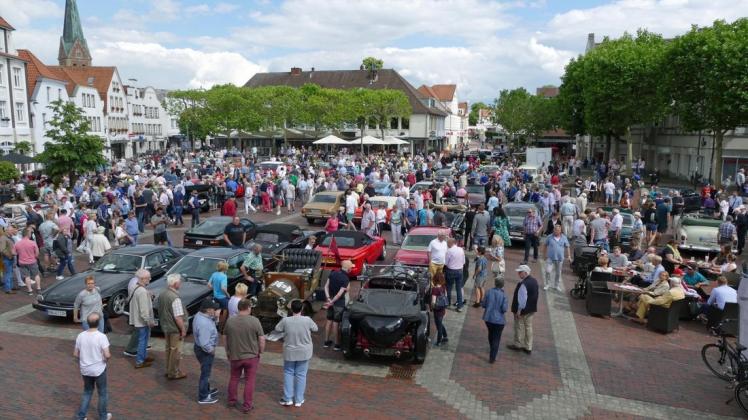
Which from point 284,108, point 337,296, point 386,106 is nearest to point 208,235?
point 337,296

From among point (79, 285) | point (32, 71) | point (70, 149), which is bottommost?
point (79, 285)

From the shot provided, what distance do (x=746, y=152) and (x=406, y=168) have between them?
73.3 ft

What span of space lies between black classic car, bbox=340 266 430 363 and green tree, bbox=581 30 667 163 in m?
32.8

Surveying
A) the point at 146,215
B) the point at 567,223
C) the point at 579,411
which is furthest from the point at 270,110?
the point at 579,411

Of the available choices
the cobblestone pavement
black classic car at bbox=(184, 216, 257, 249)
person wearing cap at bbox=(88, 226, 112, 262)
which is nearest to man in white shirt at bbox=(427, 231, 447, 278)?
the cobblestone pavement

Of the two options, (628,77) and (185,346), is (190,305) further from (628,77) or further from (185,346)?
(628,77)

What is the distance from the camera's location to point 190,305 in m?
10.9

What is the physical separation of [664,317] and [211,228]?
41.0 ft

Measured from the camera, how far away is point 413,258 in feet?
49.0

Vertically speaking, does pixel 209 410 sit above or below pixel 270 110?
below

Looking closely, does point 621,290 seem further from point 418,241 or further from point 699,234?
point 699,234

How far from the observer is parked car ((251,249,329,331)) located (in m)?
10.9

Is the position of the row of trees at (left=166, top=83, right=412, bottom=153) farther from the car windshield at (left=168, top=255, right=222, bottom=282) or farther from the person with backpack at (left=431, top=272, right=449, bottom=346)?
the person with backpack at (left=431, top=272, right=449, bottom=346)

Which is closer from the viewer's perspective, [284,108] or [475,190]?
[475,190]
